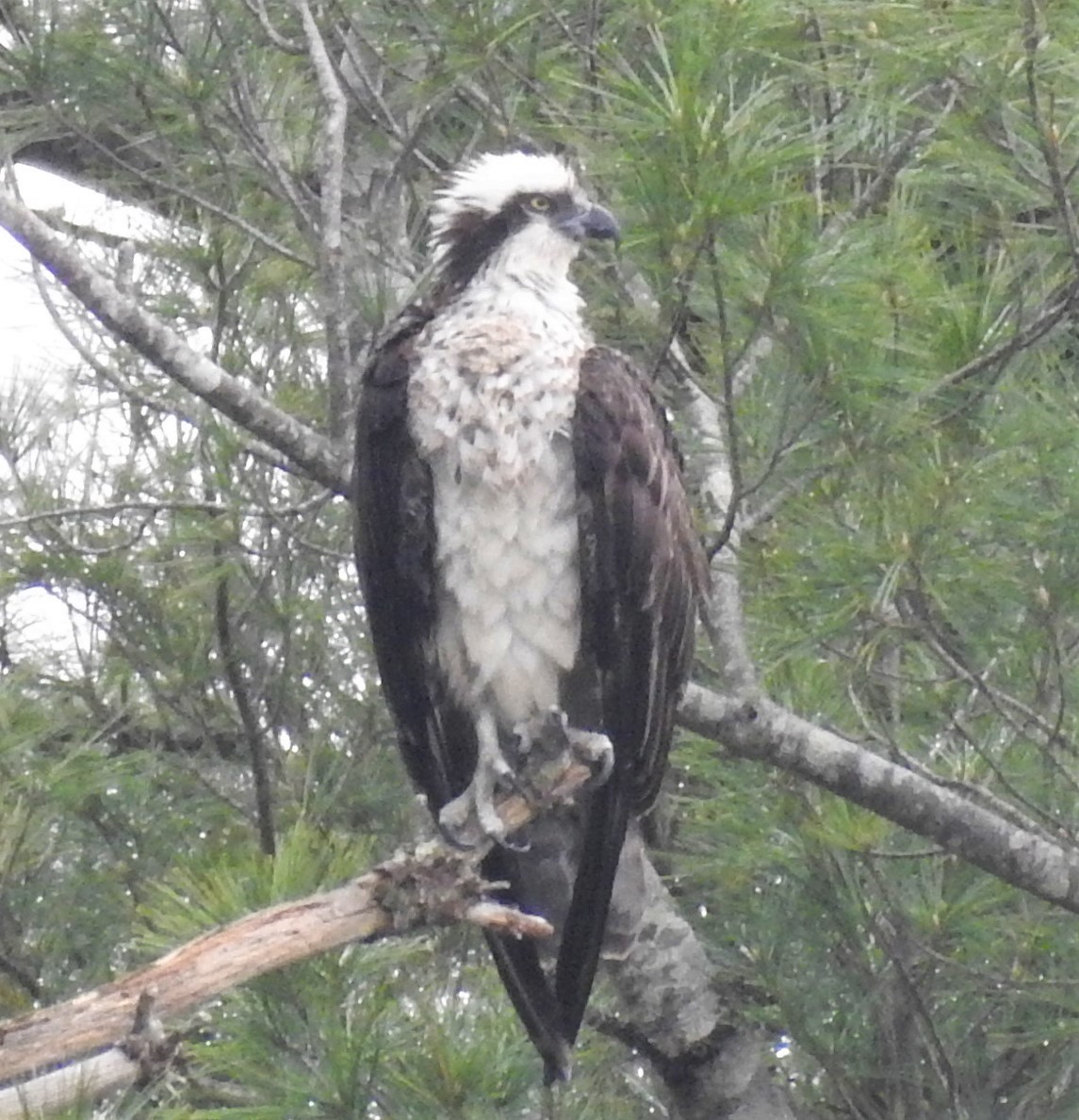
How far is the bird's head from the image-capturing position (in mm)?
3193

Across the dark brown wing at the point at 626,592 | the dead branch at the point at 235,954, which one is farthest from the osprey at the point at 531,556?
the dead branch at the point at 235,954

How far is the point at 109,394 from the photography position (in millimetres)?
4305

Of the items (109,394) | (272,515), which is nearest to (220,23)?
(272,515)

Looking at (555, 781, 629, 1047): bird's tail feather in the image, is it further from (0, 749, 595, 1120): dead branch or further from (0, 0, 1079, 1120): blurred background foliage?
(0, 749, 595, 1120): dead branch

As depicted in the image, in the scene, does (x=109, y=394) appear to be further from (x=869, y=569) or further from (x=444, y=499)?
(x=869, y=569)

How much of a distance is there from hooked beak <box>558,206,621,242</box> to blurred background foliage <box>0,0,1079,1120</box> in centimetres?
6

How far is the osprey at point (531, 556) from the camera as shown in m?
2.96

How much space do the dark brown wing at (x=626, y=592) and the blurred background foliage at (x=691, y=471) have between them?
112 mm

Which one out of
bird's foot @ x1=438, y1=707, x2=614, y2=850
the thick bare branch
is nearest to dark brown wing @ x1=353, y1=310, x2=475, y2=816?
bird's foot @ x1=438, y1=707, x2=614, y2=850

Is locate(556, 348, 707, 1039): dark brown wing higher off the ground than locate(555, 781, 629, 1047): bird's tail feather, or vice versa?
locate(556, 348, 707, 1039): dark brown wing

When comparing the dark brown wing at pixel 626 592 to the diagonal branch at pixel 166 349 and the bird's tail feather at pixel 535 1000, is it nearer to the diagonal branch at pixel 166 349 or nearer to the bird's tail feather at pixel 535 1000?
the bird's tail feather at pixel 535 1000

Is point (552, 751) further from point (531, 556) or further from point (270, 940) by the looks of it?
point (270, 940)

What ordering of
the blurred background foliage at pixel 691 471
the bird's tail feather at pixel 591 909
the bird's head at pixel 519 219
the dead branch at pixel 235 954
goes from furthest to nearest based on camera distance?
the bird's head at pixel 519 219 < the bird's tail feather at pixel 591 909 < the blurred background foliage at pixel 691 471 < the dead branch at pixel 235 954

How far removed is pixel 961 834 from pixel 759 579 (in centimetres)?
54
